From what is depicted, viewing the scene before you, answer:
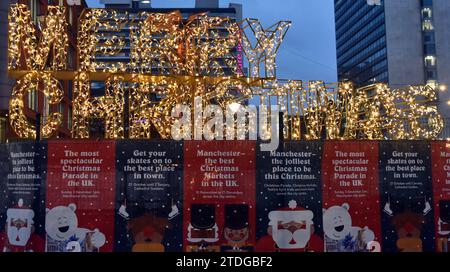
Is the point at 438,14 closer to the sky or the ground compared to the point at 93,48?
closer to the sky

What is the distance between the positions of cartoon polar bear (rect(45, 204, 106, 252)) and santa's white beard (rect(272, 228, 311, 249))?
315cm

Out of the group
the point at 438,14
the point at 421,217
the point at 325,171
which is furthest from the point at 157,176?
the point at 438,14

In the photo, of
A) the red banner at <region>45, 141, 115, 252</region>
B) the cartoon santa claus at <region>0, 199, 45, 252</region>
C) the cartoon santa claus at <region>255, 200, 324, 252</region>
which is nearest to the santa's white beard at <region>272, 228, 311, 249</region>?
the cartoon santa claus at <region>255, 200, 324, 252</region>

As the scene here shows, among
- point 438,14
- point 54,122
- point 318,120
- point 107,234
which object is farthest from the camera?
point 438,14

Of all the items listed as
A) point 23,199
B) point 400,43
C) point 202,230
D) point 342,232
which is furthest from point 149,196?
point 400,43

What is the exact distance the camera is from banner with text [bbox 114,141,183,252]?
29.7 feet

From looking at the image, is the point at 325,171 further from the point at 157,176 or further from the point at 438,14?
the point at 438,14

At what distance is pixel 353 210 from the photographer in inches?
365

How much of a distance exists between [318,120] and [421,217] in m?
7.01

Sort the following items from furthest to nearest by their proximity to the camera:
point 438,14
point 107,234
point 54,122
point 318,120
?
point 438,14
point 318,120
point 54,122
point 107,234

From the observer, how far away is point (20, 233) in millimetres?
9102

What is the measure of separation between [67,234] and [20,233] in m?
0.90

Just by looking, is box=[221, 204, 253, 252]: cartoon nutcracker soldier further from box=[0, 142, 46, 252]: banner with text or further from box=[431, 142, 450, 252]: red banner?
box=[431, 142, 450, 252]: red banner

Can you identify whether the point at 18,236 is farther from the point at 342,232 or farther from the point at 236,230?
the point at 342,232
